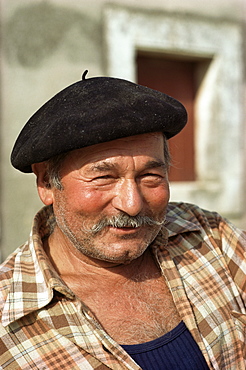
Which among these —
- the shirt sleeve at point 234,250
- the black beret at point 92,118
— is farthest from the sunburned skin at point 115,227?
the shirt sleeve at point 234,250

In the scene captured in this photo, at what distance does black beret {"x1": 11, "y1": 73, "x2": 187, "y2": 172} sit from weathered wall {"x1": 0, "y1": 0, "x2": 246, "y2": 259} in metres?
2.68

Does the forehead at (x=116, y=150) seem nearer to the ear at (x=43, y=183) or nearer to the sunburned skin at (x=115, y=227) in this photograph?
the sunburned skin at (x=115, y=227)

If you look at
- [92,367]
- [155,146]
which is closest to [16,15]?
[155,146]

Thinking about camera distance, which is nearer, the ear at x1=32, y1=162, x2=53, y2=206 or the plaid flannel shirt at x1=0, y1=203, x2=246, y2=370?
the plaid flannel shirt at x1=0, y1=203, x2=246, y2=370

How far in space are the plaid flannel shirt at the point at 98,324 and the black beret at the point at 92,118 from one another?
17.5 inches

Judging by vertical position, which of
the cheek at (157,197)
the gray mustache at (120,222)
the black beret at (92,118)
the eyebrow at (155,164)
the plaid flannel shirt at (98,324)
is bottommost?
the plaid flannel shirt at (98,324)

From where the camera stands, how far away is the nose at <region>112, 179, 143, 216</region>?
1861 millimetres

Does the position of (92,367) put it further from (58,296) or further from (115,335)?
(58,296)

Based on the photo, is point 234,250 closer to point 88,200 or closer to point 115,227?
point 115,227

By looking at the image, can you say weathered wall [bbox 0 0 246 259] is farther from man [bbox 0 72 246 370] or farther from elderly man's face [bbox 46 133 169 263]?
elderly man's face [bbox 46 133 169 263]

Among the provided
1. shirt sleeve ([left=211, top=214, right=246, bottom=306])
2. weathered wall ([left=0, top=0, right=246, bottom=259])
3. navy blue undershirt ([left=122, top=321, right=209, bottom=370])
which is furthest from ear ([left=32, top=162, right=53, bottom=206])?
weathered wall ([left=0, top=0, right=246, bottom=259])

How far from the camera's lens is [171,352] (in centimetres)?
189

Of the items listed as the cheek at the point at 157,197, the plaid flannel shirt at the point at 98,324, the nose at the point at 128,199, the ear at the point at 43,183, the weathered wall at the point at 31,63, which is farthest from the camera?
the weathered wall at the point at 31,63

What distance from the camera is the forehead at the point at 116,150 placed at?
74.7 inches
